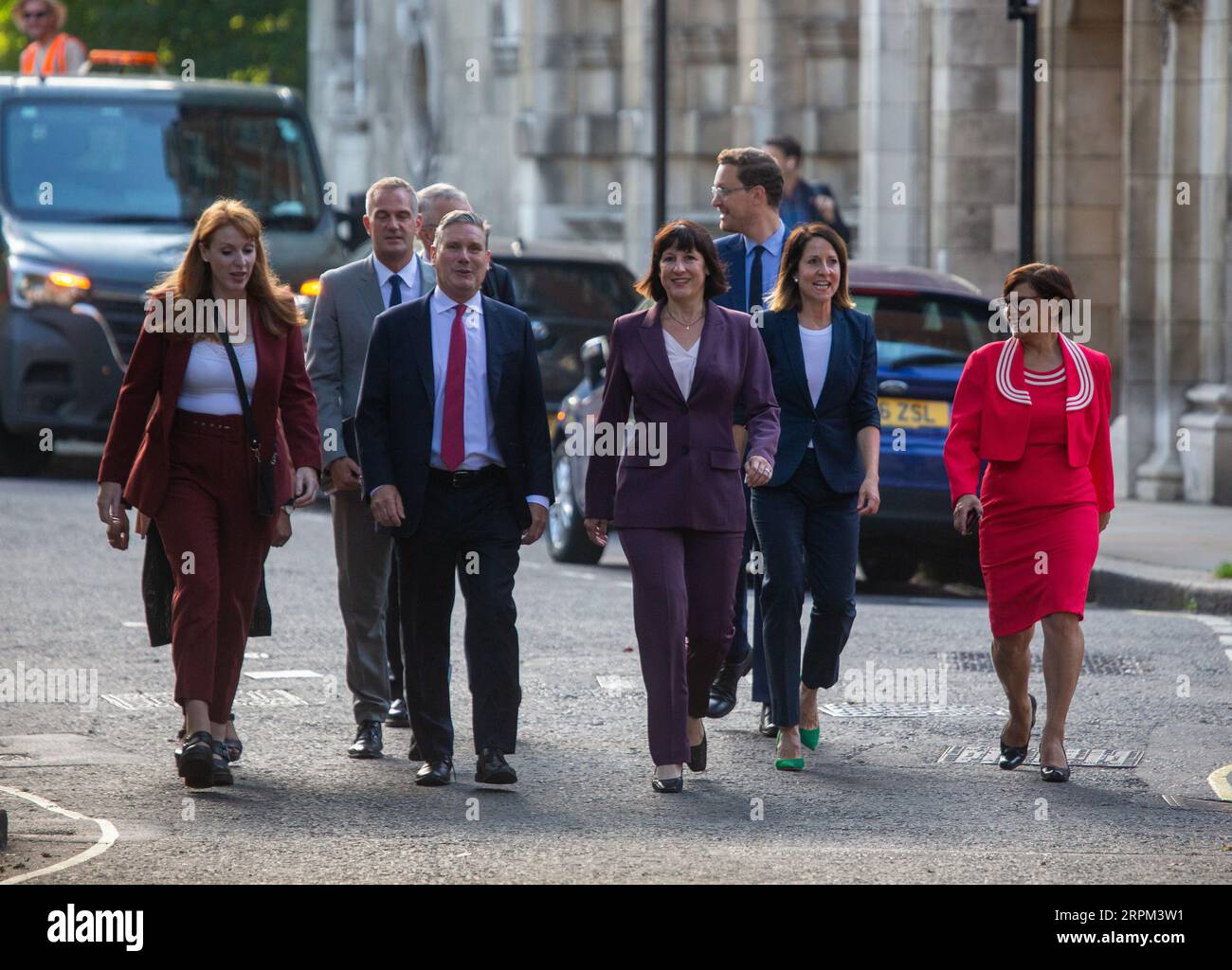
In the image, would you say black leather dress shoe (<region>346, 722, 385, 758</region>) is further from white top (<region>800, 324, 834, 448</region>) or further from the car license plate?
the car license plate

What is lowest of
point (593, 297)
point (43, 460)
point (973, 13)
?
point (43, 460)

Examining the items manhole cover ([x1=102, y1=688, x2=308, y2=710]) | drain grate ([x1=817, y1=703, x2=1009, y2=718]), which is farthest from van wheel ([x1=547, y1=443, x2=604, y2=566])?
drain grate ([x1=817, y1=703, x2=1009, y2=718])

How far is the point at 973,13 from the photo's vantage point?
2364 centimetres

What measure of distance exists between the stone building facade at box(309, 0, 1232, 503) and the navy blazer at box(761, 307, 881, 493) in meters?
9.87

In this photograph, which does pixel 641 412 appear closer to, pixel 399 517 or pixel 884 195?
pixel 399 517

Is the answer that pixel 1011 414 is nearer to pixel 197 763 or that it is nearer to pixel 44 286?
pixel 197 763

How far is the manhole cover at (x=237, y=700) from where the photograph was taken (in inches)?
387

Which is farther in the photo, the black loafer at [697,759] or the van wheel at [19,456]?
the van wheel at [19,456]

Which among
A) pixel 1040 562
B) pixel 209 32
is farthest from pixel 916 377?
pixel 209 32

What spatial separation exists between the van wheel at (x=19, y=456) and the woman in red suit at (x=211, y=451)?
38.0 feet

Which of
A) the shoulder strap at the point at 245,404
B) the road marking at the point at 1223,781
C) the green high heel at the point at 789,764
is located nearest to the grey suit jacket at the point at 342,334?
the shoulder strap at the point at 245,404

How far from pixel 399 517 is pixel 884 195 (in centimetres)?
1818

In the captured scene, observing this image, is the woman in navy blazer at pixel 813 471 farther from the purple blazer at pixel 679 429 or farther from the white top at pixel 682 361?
the white top at pixel 682 361
